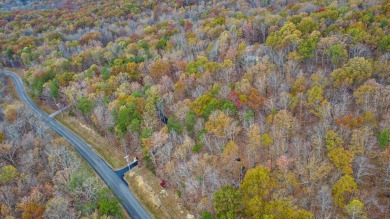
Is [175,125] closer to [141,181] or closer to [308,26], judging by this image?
[141,181]

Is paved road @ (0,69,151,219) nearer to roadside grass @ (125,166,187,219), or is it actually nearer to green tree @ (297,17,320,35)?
roadside grass @ (125,166,187,219)

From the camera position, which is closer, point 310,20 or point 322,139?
point 322,139

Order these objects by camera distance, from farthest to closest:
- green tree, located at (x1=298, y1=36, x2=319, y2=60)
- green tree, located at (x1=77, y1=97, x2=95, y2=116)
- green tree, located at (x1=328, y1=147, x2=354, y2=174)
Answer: green tree, located at (x1=77, y1=97, x2=95, y2=116), green tree, located at (x1=298, y1=36, x2=319, y2=60), green tree, located at (x1=328, y1=147, x2=354, y2=174)

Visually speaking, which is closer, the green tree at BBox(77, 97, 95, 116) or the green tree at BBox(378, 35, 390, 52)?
the green tree at BBox(378, 35, 390, 52)

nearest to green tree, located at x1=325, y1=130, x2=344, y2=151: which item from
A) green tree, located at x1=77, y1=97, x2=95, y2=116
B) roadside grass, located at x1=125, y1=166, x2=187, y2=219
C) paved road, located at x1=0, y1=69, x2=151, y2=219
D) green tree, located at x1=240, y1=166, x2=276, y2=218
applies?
green tree, located at x1=240, y1=166, x2=276, y2=218

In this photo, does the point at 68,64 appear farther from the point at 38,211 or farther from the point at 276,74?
the point at 276,74

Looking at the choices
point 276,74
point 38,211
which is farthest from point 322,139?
point 38,211

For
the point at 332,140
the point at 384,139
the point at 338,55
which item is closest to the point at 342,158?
the point at 332,140
